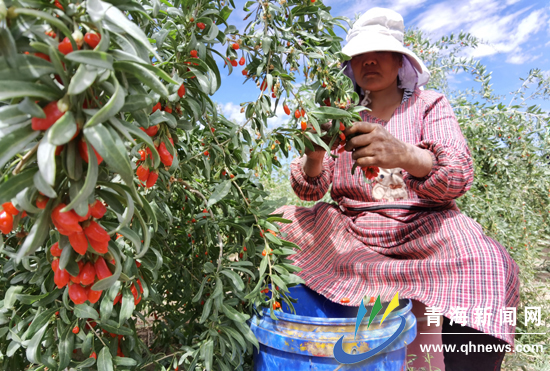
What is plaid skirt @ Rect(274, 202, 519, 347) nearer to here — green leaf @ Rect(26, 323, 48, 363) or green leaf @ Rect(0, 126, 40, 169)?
green leaf @ Rect(26, 323, 48, 363)

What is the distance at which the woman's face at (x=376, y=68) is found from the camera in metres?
1.60

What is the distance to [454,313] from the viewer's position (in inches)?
42.8

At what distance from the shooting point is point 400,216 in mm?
1471

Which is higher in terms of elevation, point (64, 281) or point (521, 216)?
point (521, 216)

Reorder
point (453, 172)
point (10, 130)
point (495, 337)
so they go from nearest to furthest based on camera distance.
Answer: point (10, 130)
point (495, 337)
point (453, 172)

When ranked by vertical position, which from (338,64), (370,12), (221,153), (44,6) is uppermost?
(370,12)

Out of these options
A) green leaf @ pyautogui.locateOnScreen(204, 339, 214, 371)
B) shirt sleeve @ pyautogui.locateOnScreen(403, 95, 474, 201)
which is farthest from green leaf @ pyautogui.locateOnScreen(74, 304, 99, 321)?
shirt sleeve @ pyautogui.locateOnScreen(403, 95, 474, 201)

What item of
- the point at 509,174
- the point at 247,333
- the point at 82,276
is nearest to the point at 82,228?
the point at 82,276

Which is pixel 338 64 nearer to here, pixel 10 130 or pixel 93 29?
pixel 93 29

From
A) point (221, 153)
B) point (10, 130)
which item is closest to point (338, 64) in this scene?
point (221, 153)

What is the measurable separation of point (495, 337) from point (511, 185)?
77.7 inches

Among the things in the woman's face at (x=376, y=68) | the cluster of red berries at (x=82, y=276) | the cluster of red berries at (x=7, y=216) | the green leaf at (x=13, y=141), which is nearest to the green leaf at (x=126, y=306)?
the cluster of red berries at (x=82, y=276)

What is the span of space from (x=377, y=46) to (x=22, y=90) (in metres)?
1.39

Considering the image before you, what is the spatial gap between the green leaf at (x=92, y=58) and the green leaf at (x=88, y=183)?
91 mm
